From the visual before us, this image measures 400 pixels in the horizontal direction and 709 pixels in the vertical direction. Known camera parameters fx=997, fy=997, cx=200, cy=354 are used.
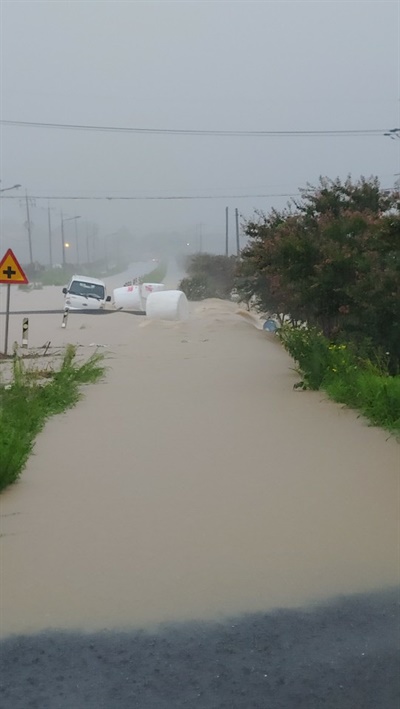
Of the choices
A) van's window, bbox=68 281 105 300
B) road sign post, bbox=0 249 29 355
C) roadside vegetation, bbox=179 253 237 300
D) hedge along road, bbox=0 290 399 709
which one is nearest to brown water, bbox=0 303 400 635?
hedge along road, bbox=0 290 399 709

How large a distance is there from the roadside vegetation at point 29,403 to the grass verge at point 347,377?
4036mm

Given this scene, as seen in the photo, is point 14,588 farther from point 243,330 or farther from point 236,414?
point 243,330

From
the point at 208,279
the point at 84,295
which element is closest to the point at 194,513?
the point at 84,295

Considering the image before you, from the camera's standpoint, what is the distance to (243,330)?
3681 centimetres

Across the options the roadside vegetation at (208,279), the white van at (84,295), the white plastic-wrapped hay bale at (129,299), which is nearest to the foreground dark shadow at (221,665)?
the white van at (84,295)

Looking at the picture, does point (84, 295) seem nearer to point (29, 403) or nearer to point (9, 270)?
point (9, 270)

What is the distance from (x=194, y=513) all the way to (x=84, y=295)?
39.0 m

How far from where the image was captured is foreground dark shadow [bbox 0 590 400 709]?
504 cm

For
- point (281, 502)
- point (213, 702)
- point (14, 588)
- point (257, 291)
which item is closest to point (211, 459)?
point (281, 502)

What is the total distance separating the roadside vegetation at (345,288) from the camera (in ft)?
49.8

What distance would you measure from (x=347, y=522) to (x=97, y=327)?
30.5 m

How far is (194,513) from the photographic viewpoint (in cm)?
874

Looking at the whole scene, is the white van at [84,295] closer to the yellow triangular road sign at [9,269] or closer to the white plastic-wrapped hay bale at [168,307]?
the white plastic-wrapped hay bale at [168,307]

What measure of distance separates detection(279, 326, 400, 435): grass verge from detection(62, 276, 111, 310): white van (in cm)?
2749
